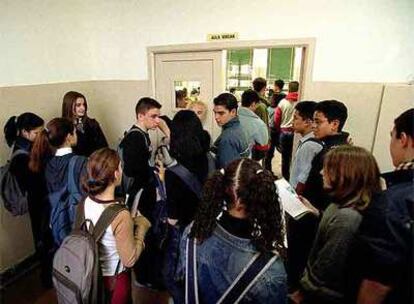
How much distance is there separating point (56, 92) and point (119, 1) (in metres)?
1.25

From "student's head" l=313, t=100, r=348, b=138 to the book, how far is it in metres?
0.57

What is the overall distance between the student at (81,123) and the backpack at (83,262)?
1.36 metres

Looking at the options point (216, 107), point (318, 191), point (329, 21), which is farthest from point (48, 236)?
point (329, 21)

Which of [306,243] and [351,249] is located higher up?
[351,249]

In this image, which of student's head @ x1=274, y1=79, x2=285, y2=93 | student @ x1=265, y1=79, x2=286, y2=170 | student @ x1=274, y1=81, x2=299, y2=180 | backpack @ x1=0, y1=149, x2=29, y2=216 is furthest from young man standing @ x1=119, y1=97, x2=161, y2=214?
student's head @ x1=274, y1=79, x2=285, y2=93

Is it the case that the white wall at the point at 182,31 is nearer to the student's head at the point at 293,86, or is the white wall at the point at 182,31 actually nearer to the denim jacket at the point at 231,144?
the denim jacket at the point at 231,144

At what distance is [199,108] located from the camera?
9.82ft

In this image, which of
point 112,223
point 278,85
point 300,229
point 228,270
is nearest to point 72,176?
point 112,223

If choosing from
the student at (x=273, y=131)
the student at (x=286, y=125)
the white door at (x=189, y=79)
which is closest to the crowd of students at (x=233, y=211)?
the white door at (x=189, y=79)

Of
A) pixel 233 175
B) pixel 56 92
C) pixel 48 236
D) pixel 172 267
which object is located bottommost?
pixel 48 236

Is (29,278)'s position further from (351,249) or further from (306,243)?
(351,249)

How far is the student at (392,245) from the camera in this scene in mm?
870

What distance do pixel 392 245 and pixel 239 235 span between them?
510 millimetres

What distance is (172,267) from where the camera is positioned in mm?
1106
